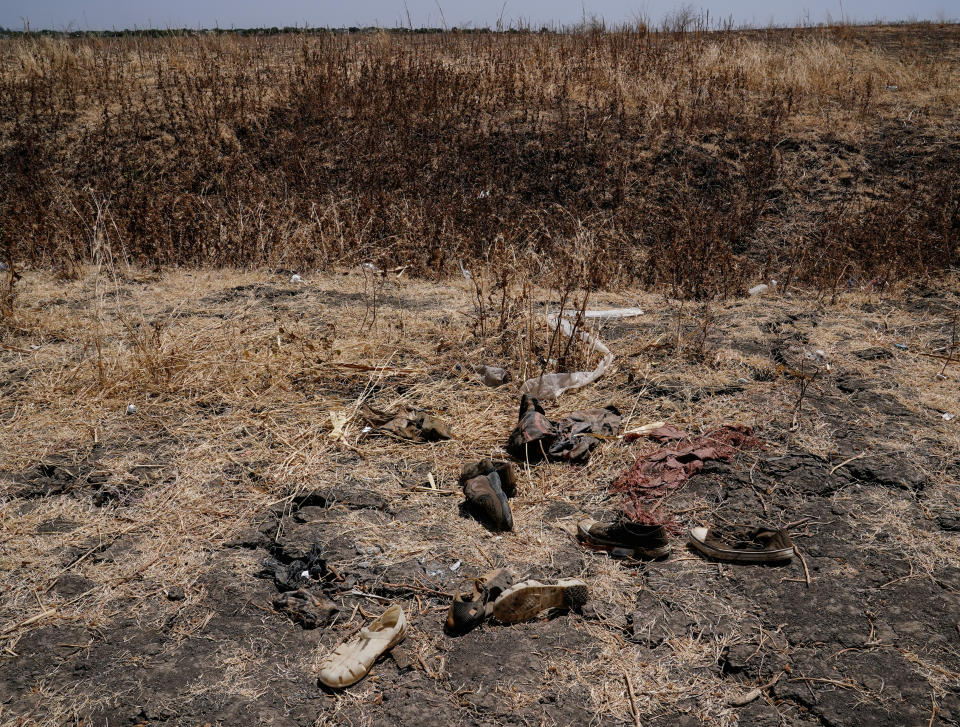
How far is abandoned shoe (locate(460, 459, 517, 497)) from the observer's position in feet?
10.5

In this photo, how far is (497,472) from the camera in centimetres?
320

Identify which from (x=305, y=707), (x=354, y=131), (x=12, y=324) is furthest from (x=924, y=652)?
(x=354, y=131)

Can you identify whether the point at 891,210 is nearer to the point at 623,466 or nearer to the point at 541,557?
the point at 623,466

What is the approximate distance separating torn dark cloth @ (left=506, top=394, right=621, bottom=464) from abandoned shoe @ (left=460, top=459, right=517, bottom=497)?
199 millimetres

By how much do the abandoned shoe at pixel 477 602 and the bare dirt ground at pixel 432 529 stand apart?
0.06 meters

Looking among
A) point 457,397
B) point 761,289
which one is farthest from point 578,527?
point 761,289

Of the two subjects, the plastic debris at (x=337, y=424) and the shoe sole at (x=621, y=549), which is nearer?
the shoe sole at (x=621, y=549)

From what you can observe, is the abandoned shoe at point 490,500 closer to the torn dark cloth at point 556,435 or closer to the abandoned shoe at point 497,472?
the abandoned shoe at point 497,472

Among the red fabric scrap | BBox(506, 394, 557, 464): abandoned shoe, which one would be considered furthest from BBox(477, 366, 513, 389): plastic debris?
the red fabric scrap

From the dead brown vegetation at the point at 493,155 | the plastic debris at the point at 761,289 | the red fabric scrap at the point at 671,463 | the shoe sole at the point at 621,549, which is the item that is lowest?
the shoe sole at the point at 621,549

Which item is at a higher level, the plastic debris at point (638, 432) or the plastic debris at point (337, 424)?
the plastic debris at point (337, 424)

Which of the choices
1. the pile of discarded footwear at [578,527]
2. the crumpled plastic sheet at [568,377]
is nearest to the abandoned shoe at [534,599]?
the pile of discarded footwear at [578,527]

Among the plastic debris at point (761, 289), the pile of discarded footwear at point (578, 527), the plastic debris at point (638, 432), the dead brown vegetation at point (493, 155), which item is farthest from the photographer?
the dead brown vegetation at point (493, 155)

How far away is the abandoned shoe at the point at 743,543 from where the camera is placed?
274 cm
